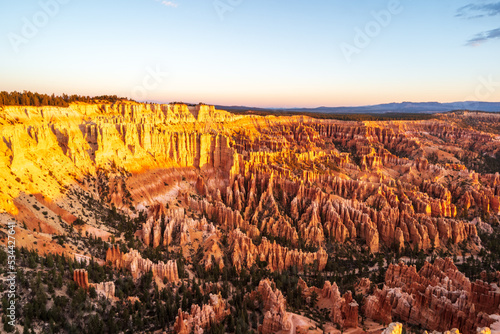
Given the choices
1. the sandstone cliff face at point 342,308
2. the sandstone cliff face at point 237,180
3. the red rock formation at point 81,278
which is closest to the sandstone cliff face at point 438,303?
the sandstone cliff face at point 342,308

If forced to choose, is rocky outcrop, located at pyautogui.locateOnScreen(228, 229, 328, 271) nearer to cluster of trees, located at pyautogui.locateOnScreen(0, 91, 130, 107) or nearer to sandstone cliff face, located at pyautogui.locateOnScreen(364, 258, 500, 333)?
sandstone cliff face, located at pyautogui.locateOnScreen(364, 258, 500, 333)

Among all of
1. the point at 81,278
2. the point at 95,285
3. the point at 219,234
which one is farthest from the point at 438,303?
the point at 81,278

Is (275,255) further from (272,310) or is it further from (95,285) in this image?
(95,285)

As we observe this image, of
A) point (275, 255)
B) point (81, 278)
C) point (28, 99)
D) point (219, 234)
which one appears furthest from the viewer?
point (28, 99)

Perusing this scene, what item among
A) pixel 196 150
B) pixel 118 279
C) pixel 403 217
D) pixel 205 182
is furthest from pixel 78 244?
pixel 403 217

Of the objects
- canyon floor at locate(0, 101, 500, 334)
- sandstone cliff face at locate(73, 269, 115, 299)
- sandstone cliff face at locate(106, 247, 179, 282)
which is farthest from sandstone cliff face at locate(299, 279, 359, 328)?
sandstone cliff face at locate(73, 269, 115, 299)

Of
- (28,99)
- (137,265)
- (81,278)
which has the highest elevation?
(28,99)

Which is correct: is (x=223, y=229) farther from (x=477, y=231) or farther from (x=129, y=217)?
(x=477, y=231)
